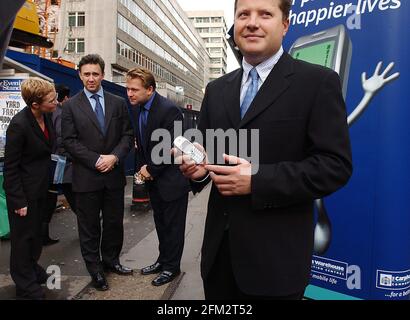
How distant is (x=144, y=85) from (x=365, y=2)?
226 centimetres

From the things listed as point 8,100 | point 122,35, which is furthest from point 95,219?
point 122,35

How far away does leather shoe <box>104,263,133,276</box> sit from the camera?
4070 millimetres

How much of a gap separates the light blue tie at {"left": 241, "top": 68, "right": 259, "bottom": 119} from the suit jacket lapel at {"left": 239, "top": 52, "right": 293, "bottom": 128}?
80 mm

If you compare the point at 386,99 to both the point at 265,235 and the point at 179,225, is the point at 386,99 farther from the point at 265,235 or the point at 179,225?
A: the point at 179,225

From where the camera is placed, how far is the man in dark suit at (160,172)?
3.89 metres

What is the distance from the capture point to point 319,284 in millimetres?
2818

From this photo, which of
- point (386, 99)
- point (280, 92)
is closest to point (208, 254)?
point (280, 92)

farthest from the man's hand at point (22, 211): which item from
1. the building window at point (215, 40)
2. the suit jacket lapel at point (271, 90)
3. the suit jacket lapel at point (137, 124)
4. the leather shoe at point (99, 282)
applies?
the building window at point (215, 40)

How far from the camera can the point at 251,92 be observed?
1.66m

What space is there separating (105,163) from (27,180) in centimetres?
70

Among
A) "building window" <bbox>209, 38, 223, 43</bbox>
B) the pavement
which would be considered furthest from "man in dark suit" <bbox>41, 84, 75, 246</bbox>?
"building window" <bbox>209, 38, 223, 43</bbox>

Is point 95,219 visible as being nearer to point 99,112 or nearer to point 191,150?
point 99,112

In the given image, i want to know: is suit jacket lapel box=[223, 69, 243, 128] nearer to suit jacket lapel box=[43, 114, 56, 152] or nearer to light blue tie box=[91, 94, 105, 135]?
light blue tie box=[91, 94, 105, 135]

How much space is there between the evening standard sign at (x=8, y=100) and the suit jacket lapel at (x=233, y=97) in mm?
4703
